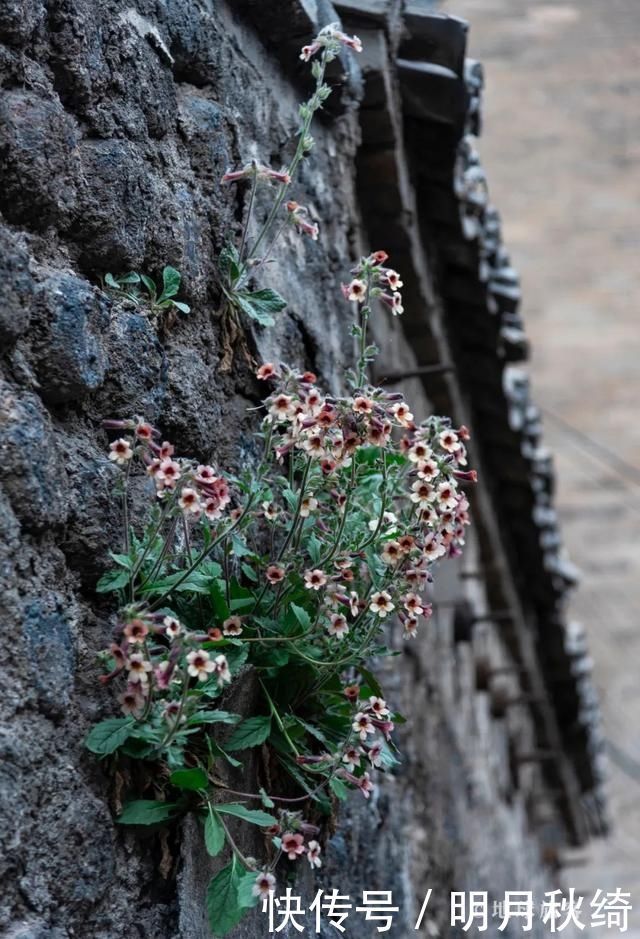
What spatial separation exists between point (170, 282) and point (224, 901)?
2.25ft

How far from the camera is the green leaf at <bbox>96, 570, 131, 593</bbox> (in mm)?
1397

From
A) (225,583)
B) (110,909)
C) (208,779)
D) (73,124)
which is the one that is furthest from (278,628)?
(73,124)

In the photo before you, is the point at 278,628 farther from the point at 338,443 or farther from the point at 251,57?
the point at 251,57

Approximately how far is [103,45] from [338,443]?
0.51 metres

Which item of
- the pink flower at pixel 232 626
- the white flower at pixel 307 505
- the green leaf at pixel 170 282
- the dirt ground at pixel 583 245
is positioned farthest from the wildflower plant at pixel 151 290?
the dirt ground at pixel 583 245

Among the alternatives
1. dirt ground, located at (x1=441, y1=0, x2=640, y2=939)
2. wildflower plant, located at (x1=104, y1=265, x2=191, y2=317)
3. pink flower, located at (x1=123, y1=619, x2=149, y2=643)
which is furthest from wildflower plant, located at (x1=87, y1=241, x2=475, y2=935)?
dirt ground, located at (x1=441, y1=0, x2=640, y2=939)

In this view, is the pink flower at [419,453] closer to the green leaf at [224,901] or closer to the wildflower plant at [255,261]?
the wildflower plant at [255,261]

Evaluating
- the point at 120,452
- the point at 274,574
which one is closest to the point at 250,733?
the point at 274,574

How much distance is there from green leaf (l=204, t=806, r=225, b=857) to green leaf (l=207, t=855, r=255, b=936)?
0.11 ft

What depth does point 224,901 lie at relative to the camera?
1.40 m

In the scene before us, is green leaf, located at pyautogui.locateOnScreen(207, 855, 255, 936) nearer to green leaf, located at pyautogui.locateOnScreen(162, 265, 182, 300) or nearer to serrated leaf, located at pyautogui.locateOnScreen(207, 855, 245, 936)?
serrated leaf, located at pyautogui.locateOnScreen(207, 855, 245, 936)

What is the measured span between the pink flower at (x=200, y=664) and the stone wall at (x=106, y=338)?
117 millimetres

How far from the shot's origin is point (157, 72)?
1.70 meters

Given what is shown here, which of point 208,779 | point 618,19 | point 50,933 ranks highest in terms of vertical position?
point 618,19
